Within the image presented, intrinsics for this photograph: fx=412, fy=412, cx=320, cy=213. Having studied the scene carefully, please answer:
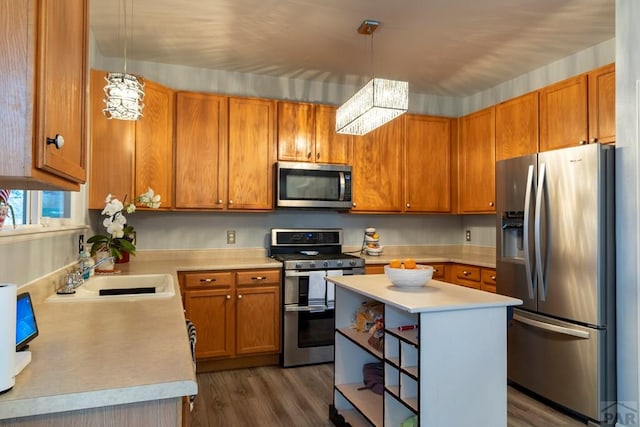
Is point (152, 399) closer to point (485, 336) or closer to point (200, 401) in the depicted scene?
point (485, 336)

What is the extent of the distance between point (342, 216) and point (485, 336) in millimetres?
2574

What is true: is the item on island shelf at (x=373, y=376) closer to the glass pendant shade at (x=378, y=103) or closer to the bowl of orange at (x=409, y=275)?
the bowl of orange at (x=409, y=275)

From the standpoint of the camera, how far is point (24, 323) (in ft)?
3.67

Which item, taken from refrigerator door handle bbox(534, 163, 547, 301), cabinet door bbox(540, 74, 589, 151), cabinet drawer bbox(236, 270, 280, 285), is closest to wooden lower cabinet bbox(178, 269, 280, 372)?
cabinet drawer bbox(236, 270, 280, 285)

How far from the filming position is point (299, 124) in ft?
12.4

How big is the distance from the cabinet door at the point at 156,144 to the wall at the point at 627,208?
124 inches

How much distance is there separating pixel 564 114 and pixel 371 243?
6.60ft

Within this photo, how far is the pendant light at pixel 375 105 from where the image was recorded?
2.26 meters

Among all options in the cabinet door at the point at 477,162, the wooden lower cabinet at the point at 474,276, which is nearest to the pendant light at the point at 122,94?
the wooden lower cabinet at the point at 474,276

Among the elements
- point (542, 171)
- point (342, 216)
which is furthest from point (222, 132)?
point (542, 171)

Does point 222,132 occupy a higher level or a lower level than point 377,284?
higher

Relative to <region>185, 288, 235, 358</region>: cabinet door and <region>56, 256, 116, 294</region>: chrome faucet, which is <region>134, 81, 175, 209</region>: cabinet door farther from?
<region>56, 256, 116, 294</region>: chrome faucet

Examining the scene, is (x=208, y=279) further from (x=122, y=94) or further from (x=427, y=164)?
(x=427, y=164)

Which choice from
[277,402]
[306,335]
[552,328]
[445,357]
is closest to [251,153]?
[306,335]
